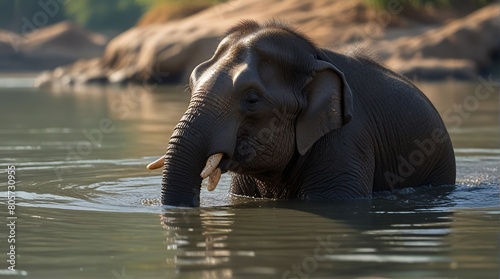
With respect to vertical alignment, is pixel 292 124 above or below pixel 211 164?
above

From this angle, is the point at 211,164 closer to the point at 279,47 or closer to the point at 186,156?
the point at 186,156

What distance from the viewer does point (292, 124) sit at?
10305mm

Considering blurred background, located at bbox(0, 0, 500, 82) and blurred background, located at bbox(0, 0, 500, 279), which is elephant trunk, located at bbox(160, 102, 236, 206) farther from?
blurred background, located at bbox(0, 0, 500, 82)

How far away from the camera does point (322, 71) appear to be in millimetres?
10328

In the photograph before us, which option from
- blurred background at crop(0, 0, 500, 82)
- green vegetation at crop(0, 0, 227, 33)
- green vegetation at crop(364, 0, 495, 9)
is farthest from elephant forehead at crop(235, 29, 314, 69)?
green vegetation at crop(0, 0, 227, 33)

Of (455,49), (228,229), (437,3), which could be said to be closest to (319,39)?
(455,49)

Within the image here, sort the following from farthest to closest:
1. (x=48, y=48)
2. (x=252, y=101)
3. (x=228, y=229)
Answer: (x=48, y=48)
(x=252, y=101)
(x=228, y=229)

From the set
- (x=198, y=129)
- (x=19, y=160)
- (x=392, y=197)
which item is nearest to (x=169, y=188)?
(x=198, y=129)

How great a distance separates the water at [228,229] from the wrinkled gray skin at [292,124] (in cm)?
22

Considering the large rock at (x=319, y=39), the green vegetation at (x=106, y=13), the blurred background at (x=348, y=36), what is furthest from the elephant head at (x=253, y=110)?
the green vegetation at (x=106, y=13)

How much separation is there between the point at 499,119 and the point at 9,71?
48386 millimetres

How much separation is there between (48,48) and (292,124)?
203 ft

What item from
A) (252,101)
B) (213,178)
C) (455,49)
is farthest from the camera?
(455,49)

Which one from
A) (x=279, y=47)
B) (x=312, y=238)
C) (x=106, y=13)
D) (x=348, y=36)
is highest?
(x=106, y=13)
